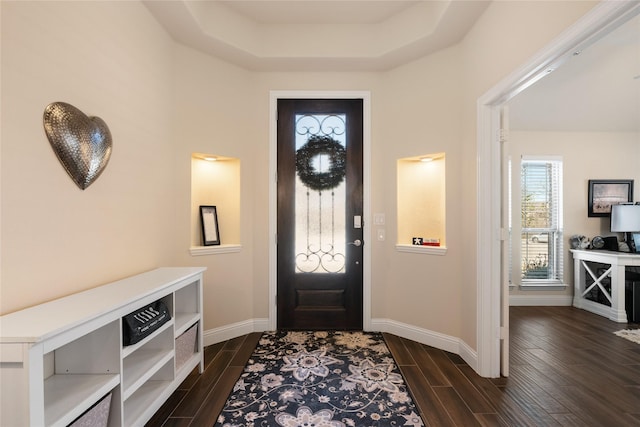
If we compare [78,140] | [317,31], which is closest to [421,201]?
[317,31]

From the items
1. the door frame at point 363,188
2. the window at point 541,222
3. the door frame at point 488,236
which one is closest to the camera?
the door frame at point 488,236

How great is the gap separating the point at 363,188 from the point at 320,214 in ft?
1.86

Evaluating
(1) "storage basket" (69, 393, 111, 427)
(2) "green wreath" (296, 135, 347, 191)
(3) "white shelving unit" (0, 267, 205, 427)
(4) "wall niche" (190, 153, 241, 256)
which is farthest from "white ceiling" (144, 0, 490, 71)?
(1) "storage basket" (69, 393, 111, 427)

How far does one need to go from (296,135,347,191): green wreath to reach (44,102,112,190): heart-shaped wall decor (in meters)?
1.81

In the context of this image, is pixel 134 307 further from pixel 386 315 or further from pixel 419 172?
pixel 419 172

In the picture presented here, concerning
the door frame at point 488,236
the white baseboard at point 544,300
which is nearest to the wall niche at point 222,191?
the door frame at point 488,236

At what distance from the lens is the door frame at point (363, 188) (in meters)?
3.22

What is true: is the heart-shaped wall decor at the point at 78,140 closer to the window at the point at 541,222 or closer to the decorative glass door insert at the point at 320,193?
the decorative glass door insert at the point at 320,193

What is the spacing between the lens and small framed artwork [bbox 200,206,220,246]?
3004mm

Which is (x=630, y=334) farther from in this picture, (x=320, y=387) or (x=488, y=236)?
(x=320, y=387)

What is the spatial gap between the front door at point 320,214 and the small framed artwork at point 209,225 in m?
0.68

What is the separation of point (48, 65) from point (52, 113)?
25cm

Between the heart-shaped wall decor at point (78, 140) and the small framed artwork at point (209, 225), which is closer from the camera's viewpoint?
the heart-shaped wall decor at point (78, 140)

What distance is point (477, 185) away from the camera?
241 centimetres
